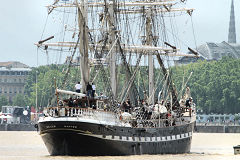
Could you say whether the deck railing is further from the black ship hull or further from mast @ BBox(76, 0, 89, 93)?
mast @ BBox(76, 0, 89, 93)

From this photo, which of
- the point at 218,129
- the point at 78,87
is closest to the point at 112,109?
the point at 78,87

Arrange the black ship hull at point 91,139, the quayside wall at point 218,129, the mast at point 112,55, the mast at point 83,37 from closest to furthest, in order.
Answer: the black ship hull at point 91,139
the mast at point 83,37
the mast at point 112,55
the quayside wall at point 218,129

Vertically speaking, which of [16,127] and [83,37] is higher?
[83,37]

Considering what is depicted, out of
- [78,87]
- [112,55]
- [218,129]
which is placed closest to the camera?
[78,87]

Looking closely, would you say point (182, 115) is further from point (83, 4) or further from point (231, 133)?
point (231, 133)

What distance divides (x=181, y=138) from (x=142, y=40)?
20957mm

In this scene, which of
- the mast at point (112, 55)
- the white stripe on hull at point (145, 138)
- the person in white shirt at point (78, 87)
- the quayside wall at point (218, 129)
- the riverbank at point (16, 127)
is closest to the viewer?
the white stripe on hull at point (145, 138)

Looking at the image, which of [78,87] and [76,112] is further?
[78,87]

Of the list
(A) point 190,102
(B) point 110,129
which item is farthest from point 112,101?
(A) point 190,102

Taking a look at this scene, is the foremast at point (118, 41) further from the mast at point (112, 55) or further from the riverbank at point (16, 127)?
the riverbank at point (16, 127)

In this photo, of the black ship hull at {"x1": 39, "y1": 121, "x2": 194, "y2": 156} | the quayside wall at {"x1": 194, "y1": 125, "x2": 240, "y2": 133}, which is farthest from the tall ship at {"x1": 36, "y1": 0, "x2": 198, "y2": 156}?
the quayside wall at {"x1": 194, "y1": 125, "x2": 240, "y2": 133}

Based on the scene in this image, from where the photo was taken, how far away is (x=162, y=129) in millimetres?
85375

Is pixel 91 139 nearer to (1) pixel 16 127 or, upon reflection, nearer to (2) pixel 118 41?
(2) pixel 118 41

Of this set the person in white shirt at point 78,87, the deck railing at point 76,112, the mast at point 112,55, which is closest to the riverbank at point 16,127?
the mast at point 112,55
